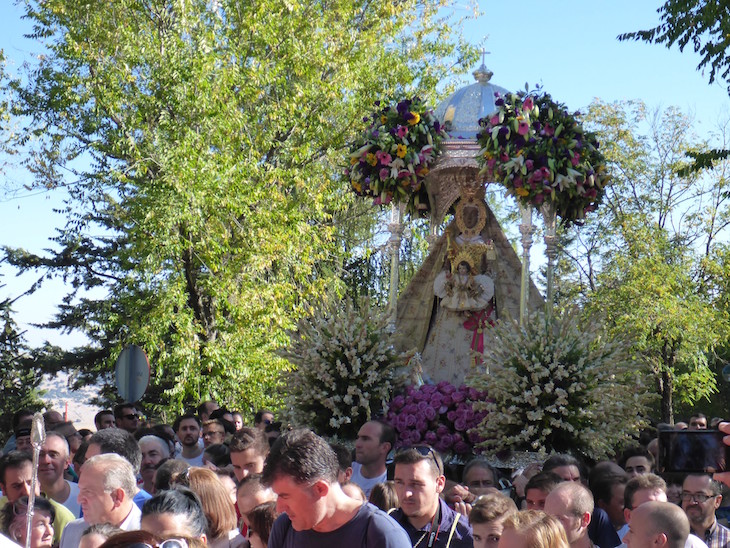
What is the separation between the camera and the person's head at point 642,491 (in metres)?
6.37

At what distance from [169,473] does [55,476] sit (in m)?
1.04

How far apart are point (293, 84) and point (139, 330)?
646cm

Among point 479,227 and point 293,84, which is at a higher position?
point 293,84

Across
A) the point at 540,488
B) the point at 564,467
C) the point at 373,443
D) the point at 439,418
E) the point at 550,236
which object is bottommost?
the point at 540,488

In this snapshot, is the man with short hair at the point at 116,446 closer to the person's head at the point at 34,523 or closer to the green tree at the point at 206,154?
the person's head at the point at 34,523

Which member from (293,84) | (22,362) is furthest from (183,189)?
(22,362)

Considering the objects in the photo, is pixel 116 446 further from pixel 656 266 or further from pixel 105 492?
pixel 656 266

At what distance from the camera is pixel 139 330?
19.3m

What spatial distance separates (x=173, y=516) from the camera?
16.0 feet

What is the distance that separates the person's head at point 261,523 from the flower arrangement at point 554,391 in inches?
172

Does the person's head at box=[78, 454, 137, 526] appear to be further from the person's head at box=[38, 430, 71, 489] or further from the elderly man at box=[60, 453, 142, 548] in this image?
the person's head at box=[38, 430, 71, 489]

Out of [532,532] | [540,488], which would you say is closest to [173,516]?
[532,532]

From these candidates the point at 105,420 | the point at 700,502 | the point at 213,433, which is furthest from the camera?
the point at 105,420

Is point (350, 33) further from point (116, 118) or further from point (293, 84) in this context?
point (116, 118)
